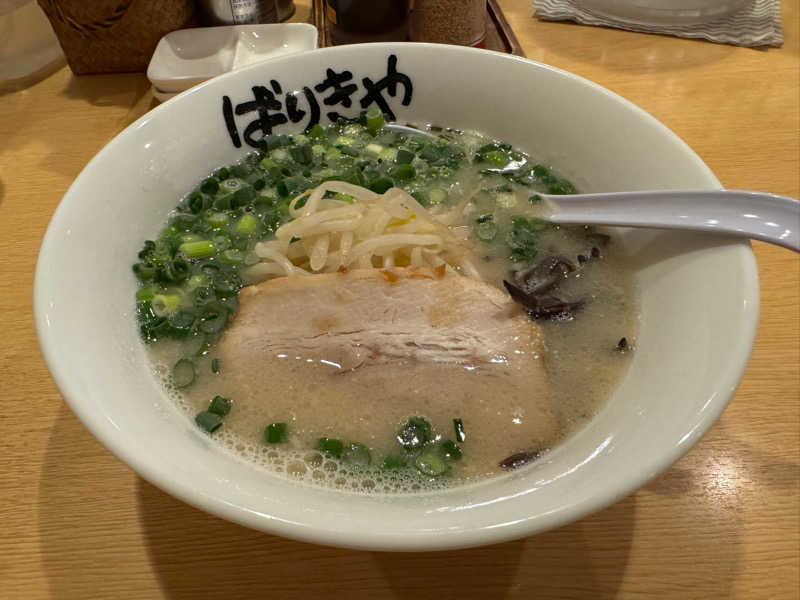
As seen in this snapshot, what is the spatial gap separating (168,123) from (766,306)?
1602mm

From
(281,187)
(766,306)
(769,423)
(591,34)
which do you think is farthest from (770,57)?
(281,187)

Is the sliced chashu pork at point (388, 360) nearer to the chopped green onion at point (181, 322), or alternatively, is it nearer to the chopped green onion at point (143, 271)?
the chopped green onion at point (181, 322)

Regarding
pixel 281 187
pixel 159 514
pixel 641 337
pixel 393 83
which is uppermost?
pixel 393 83

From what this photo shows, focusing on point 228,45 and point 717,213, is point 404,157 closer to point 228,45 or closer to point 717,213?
point 717,213

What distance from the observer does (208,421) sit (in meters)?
1.10

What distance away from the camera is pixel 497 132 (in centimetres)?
170

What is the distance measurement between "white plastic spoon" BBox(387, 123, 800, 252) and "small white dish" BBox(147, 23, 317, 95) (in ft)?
5.12

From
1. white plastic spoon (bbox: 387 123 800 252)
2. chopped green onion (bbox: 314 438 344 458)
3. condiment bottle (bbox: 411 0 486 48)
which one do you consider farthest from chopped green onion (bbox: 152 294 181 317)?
condiment bottle (bbox: 411 0 486 48)

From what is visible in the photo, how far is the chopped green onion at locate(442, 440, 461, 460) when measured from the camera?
3.47 ft

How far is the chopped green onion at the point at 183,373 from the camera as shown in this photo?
1.18 meters

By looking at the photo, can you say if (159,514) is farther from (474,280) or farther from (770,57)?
(770,57)

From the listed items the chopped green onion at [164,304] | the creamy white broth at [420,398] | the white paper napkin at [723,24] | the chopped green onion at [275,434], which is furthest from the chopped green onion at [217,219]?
the white paper napkin at [723,24]

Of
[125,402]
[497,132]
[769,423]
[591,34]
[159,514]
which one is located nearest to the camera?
[125,402]

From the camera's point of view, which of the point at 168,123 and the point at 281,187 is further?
the point at 281,187
